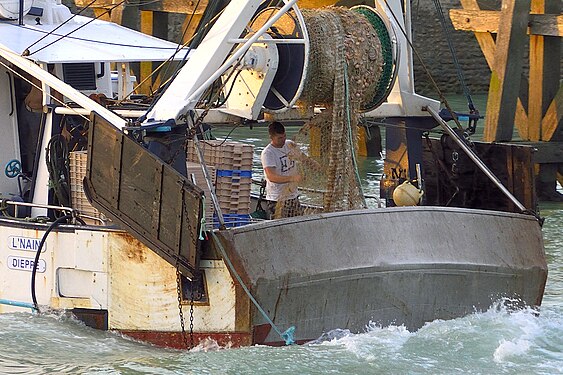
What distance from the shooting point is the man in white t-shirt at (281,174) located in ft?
33.3

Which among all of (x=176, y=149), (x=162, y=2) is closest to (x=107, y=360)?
(x=176, y=149)

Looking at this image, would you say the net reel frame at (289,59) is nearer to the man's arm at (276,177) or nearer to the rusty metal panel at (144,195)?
the man's arm at (276,177)

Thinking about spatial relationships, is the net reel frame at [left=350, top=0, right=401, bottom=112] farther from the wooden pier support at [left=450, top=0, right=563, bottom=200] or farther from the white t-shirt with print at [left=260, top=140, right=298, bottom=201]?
the wooden pier support at [left=450, top=0, right=563, bottom=200]

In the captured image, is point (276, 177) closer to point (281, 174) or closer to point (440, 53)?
point (281, 174)

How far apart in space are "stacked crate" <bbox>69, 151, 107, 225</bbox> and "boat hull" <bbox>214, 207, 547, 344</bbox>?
186 cm

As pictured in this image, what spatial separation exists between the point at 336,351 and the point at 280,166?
2.18 metres

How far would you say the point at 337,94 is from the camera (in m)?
9.23

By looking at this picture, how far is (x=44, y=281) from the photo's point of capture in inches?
382

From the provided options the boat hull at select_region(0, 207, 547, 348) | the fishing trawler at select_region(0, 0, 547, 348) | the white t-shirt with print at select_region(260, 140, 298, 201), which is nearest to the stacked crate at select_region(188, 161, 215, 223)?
the fishing trawler at select_region(0, 0, 547, 348)

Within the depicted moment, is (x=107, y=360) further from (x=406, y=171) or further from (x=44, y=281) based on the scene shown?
(x=406, y=171)

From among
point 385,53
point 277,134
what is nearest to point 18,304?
point 277,134

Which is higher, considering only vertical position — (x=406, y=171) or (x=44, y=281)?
(x=406, y=171)

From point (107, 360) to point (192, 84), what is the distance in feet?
6.75

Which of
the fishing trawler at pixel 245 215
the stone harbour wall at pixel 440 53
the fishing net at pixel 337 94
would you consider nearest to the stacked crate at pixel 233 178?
the fishing trawler at pixel 245 215
